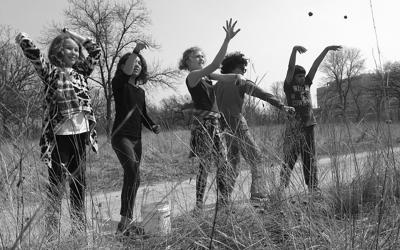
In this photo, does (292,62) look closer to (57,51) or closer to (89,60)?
(89,60)

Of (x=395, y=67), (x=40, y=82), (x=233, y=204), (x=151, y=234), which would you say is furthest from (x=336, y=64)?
(x=40, y=82)

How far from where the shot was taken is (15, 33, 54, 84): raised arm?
93.4 inches

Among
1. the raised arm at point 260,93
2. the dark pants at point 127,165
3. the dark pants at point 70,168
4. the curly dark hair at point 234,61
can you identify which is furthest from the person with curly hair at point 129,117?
the curly dark hair at point 234,61

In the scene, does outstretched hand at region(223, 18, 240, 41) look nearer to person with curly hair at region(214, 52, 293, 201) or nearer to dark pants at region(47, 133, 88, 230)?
person with curly hair at region(214, 52, 293, 201)

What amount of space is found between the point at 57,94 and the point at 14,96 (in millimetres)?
777

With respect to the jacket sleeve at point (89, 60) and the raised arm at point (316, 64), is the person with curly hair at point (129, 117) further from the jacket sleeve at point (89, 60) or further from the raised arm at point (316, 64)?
the raised arm at point (316, 64)

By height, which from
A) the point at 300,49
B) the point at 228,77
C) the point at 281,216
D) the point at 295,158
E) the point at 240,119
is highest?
the point at 300,49

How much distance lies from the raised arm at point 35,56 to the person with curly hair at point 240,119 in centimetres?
123

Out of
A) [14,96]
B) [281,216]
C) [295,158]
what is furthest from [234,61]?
[14,96]

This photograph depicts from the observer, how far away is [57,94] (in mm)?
2363

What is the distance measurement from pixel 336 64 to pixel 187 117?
7.46 feet

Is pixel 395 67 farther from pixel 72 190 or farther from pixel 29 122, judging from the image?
pixel 29 122

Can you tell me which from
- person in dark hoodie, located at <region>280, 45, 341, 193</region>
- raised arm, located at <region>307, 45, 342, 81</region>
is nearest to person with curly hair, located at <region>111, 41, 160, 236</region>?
person in dark hoodie, located at <region>280, 45, 341, 193</region>

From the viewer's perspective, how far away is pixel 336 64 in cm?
465
